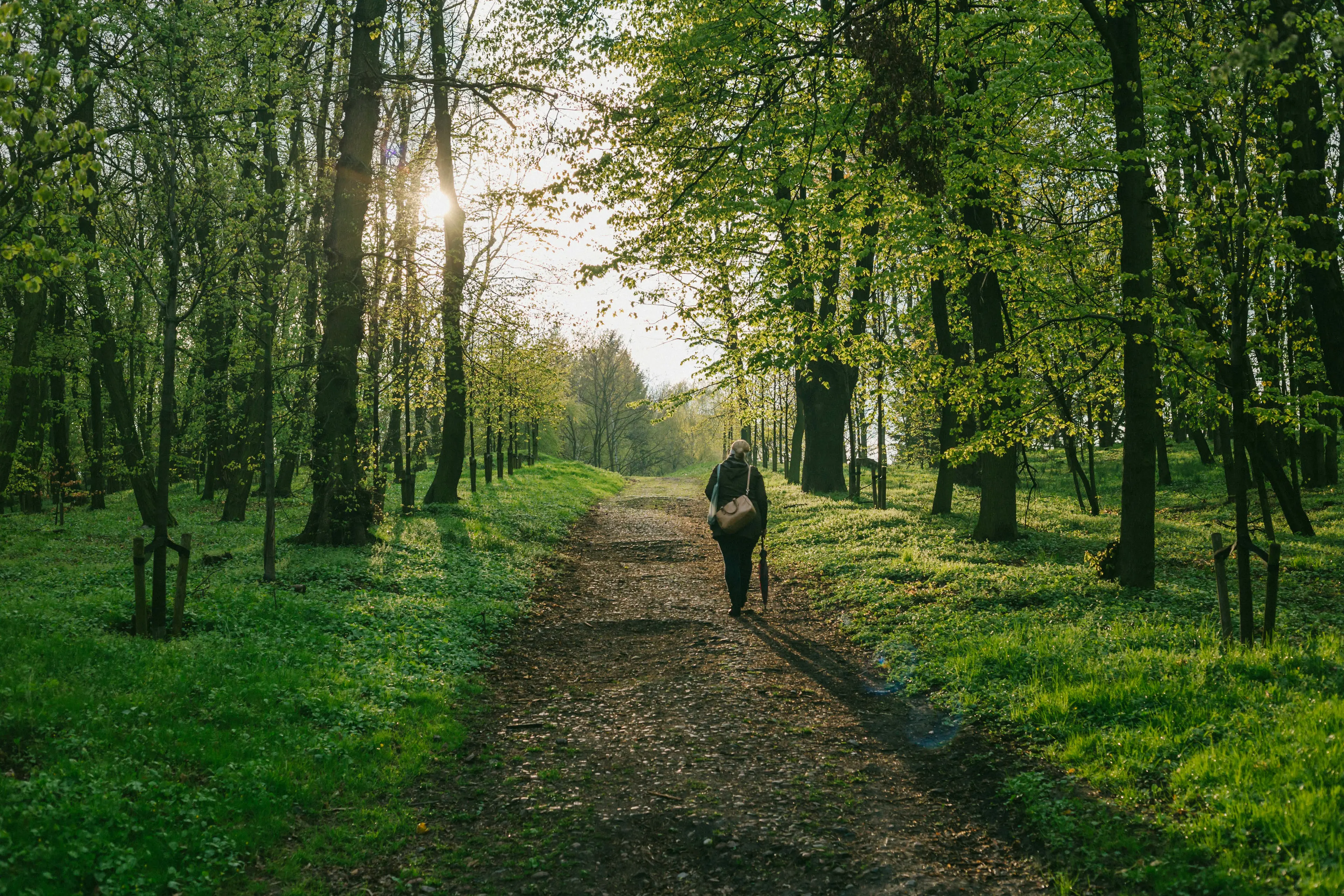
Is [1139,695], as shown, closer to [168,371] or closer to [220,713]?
[220,713]

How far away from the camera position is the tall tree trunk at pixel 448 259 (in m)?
19.9

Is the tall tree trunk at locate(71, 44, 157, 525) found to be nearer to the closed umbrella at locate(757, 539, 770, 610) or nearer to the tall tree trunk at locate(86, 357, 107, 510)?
the tall tree trunk at locate(86, 357, 107, 510)

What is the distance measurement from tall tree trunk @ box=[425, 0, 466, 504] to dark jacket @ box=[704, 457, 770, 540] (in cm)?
965

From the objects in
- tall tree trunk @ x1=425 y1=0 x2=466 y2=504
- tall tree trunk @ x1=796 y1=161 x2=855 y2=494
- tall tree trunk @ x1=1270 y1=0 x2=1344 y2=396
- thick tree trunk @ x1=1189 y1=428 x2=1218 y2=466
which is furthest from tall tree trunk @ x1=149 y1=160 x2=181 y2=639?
thick tree trunk @ x1=1189 y1=428 x2=1218 y2=466

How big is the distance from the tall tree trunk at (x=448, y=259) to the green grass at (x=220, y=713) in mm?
8799

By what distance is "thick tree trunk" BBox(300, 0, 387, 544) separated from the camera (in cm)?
1370

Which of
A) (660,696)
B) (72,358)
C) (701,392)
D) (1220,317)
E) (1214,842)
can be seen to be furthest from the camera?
(701,392)

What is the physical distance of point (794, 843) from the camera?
4984 millimetres

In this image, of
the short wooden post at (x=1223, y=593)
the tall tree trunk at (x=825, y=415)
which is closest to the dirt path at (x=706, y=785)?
the short wooden post at (x=1223, y=593)

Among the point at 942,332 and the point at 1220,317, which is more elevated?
the point at 942,332

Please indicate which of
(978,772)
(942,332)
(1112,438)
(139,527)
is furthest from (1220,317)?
(1112,438)

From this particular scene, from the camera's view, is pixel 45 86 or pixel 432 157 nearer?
pixel 45 86

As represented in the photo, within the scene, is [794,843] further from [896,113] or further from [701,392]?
[701,392]

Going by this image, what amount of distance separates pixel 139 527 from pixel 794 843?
20225 millimetres
